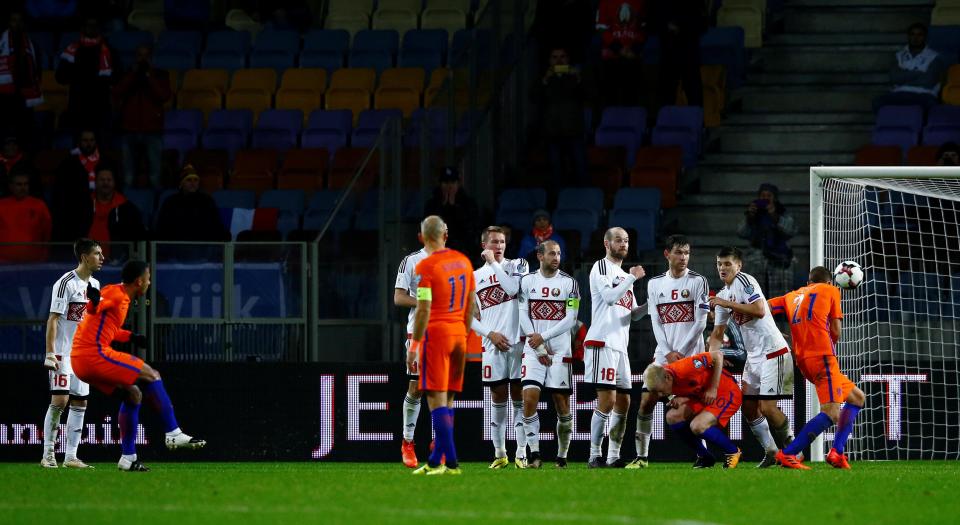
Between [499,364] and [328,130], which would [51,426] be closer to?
[499,364]

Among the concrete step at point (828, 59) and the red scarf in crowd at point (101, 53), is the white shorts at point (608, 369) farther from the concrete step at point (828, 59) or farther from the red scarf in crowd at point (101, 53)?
the red scarf in crowd at point (101, 53)

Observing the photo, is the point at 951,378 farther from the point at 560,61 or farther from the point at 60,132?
the point at 60,132

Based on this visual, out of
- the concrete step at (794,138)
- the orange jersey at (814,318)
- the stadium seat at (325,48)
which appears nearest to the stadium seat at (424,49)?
the stadium seat at (325,48)

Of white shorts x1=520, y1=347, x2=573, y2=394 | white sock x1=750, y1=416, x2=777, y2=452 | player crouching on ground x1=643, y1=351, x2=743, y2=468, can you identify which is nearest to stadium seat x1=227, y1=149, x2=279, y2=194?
white shorts x1=520, y1=347, x2=573, y2=394

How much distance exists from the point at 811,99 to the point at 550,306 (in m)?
8.38

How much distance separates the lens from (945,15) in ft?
74.1

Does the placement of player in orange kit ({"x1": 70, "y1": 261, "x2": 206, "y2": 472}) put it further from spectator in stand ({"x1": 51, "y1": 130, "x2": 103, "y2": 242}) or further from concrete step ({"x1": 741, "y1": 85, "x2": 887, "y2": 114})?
concrete step ({"x1": 741, "y1": 85, "x2": 887, "y2": 114})

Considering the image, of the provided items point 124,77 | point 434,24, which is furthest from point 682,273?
point 434,24

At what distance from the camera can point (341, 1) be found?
2639 cm

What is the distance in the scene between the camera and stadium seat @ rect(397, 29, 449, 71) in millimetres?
23875

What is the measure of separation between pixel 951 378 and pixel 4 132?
40.7ft

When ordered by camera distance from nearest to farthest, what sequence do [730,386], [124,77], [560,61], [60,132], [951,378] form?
[730,386] < [951,378] < [560,61] < [124,77] < [60,132]

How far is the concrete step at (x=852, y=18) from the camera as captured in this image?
75.6 ft

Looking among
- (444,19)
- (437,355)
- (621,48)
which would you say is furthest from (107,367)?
(444,19)
